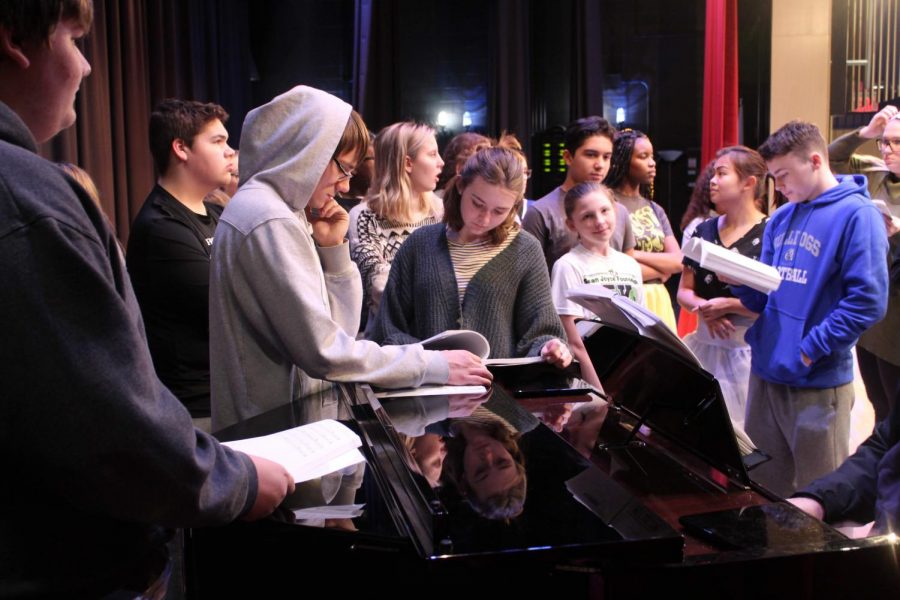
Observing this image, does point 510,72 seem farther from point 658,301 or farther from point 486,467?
point 486,467

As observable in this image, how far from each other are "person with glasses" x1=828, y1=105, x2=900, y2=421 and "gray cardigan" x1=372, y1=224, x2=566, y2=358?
4.70 feet

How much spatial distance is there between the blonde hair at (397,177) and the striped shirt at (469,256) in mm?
737

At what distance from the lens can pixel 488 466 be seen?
1403mm

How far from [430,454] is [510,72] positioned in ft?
14.1

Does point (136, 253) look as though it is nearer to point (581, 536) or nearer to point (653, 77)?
point (581, 536)

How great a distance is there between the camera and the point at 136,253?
7.89 ft

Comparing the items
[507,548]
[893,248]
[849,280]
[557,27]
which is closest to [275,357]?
[507,548]

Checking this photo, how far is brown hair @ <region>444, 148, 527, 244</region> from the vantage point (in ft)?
7.71

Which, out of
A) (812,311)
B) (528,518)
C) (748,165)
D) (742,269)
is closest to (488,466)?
(528,518)

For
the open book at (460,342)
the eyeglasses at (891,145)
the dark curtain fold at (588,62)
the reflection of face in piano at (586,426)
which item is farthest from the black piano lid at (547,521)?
the dark curtain fold at (588,62)

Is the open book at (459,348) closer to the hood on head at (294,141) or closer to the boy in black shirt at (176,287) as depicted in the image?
the hood on head at (294,141)

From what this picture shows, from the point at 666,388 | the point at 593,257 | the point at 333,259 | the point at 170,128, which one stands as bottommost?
the point at 666,388

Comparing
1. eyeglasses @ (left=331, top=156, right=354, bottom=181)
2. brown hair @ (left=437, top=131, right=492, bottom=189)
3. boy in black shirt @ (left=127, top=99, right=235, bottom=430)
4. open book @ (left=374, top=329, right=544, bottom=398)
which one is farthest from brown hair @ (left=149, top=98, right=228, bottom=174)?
brown hair @ (left=437, top=131, right=492, bottom=189)

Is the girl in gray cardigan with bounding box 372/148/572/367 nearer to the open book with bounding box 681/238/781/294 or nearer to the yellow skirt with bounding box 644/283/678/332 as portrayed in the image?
the open book with bounding box 681/238/781/294
